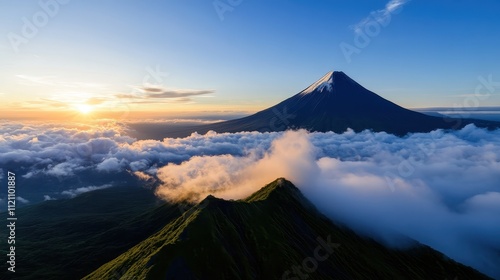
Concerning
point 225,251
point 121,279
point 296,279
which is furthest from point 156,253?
point 296,279

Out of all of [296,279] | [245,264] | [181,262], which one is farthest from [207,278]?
[296,279]

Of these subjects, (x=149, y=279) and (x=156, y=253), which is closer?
(x=149, y=279)

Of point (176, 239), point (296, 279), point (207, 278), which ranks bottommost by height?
point (296, 279)

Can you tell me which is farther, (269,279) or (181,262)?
(269,279)

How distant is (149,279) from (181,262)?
20645 mm

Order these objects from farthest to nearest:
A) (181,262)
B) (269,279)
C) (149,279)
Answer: (269,279) → (181,262) → (149,279)

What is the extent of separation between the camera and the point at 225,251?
7844 inches

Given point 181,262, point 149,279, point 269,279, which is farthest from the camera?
point 269,279

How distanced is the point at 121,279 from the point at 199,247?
55.4 metres

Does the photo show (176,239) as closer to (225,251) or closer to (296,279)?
(225,251)

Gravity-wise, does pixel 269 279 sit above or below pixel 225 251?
below

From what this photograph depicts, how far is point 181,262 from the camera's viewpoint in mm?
181625

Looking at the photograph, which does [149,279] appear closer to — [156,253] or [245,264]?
[156,253]

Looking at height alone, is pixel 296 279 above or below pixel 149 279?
below
